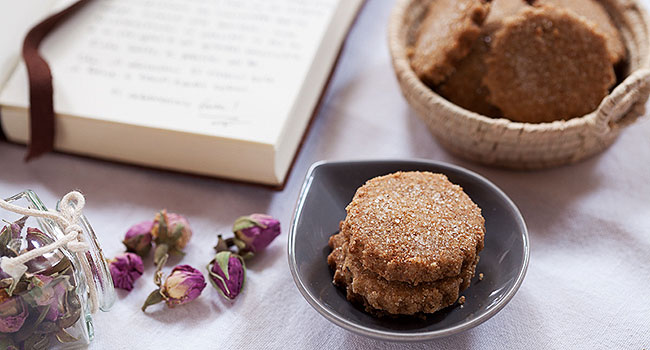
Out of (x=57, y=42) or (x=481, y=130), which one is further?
(x=57, y=42)

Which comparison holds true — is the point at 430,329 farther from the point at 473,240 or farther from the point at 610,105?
the point at 610,105

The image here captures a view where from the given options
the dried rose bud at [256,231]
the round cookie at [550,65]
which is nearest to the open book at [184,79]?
Result: the dried rose bud at [256,231]

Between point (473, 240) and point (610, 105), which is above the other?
point (610, 105)

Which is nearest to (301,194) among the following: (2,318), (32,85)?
(2,318)

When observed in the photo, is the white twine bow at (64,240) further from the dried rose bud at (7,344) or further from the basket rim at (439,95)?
the basket rim at (439,95)

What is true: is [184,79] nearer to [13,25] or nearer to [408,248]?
[13,25]

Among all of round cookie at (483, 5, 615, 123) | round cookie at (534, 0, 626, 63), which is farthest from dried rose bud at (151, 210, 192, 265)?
round cookie at (534, 0, 626, 63)

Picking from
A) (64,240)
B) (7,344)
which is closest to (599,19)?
(64,240)
